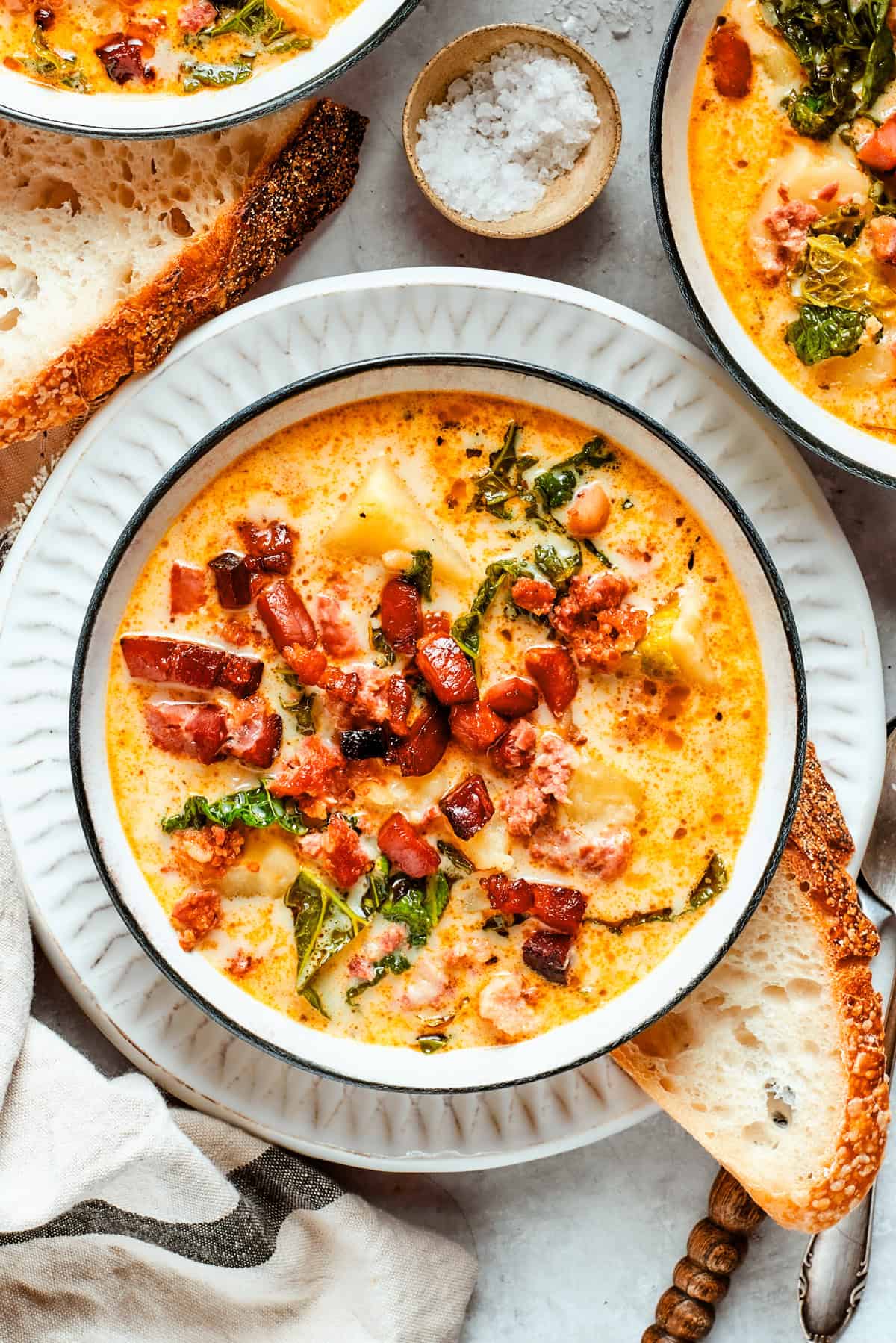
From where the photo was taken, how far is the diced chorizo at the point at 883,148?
4.02 meters

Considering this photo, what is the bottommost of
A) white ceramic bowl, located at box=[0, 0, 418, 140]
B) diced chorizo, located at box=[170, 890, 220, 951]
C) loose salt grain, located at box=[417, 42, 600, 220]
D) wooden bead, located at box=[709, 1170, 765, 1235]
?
wooden bead, located at box=[709, 1170, 765, 1235]

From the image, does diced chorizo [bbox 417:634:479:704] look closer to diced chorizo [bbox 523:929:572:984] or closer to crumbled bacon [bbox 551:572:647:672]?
crumbled bacon [bbox 551:572:647:672]

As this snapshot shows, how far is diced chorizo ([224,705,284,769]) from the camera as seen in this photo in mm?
3758

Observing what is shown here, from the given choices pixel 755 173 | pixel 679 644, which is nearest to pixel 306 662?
pixel 679 644

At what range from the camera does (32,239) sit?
4.34 m

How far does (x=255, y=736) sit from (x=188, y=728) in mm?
217

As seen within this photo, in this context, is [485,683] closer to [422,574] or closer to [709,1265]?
[422,574]

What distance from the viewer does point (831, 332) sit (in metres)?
4.07

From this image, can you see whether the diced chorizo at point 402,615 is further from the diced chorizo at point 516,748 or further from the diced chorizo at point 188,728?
the diced chorizo at point 188,728

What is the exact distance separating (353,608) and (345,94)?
2087 mm

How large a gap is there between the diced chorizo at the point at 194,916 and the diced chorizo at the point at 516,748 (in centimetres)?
102

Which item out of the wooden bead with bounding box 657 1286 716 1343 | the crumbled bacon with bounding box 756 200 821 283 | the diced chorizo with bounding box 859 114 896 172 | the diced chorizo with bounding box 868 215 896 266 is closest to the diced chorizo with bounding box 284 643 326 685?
the crumbled bacon with bounding box 756 200 821 283

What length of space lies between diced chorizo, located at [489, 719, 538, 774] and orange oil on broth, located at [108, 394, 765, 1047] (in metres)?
0.08

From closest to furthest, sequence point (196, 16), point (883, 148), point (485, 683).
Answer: point (485, 683)
point (883, 148)
point (196, 16)
